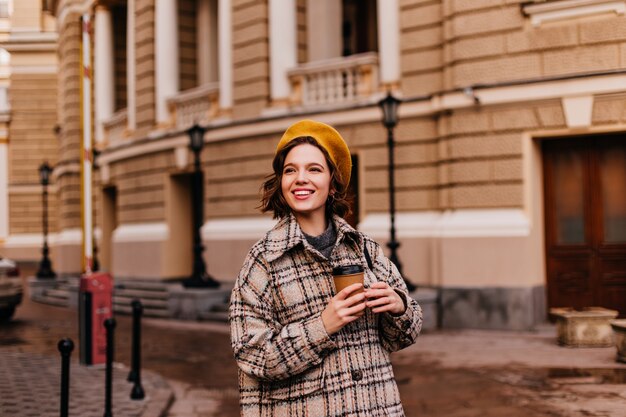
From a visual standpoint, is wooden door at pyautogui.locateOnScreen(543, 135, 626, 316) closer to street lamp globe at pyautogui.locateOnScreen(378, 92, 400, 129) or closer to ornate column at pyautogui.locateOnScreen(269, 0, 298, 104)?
street lamp globe at pyautogui.locateOnScreen(378, 92, 400, 129)

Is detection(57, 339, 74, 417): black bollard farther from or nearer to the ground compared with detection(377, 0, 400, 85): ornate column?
nearer to the ground

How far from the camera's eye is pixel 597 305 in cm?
1320

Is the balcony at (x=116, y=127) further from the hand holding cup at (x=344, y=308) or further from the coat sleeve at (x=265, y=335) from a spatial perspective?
the hand holding cup at (x=344, y=308)

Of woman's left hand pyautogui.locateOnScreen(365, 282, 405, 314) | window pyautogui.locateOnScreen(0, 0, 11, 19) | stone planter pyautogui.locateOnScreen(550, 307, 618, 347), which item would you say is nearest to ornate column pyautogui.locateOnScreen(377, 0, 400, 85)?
stone planter pyautogui.locateOnScreen(550, 307, 618, 347)

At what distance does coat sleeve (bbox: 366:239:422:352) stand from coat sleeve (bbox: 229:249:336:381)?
0.80ft

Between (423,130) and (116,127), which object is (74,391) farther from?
(116,127)

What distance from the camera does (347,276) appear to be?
2414mm

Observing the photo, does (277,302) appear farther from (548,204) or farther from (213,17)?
(213,17)

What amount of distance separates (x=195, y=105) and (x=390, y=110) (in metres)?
7.57

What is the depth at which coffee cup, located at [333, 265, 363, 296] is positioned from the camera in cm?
242

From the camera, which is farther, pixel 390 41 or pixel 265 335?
pixel 390 41

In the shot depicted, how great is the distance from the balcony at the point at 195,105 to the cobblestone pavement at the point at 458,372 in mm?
6617

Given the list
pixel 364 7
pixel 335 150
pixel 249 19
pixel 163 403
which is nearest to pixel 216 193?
pixel 249 19

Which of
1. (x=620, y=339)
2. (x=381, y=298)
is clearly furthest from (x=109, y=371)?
(x=620, y=339)
